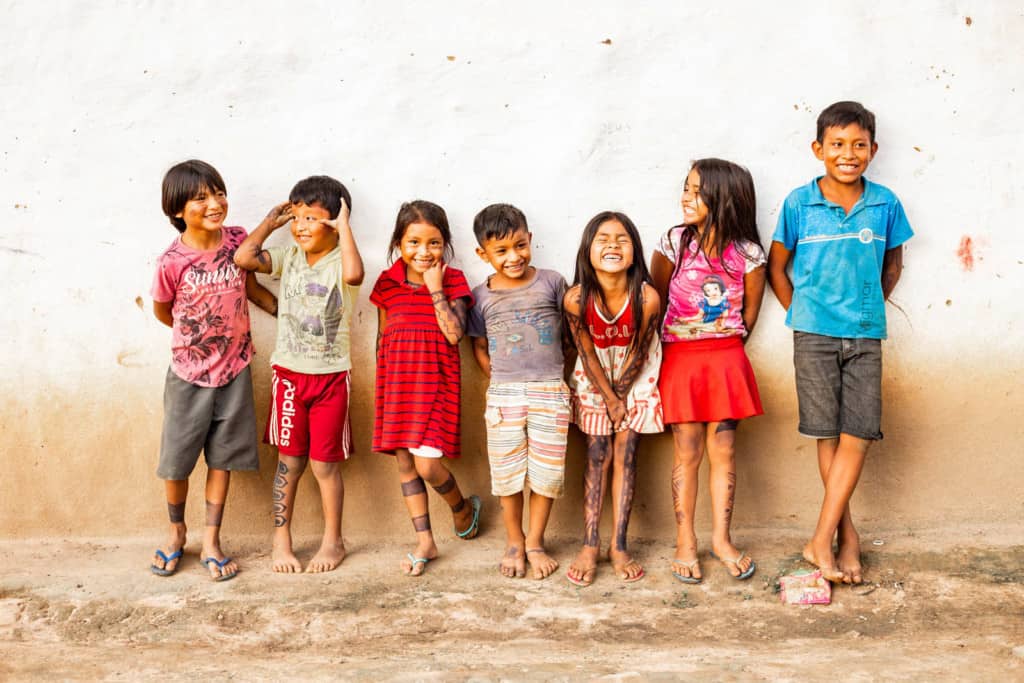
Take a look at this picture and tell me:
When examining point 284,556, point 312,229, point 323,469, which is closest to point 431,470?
point 323,469

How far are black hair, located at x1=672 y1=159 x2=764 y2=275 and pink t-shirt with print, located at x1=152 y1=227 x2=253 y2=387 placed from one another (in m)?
1.58

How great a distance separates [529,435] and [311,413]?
0.78 m

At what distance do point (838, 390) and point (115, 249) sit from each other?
2625mm

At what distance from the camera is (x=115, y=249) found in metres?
3.50

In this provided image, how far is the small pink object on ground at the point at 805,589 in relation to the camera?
3051mm

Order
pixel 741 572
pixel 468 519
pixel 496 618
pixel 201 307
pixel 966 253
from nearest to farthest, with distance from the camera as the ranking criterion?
pixel 496 618 < pixel 741 572 < pixel 201 307 < pixel 966 253 < pixel 468 519

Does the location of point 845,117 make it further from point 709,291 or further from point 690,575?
point 690,575

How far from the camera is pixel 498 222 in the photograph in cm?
319

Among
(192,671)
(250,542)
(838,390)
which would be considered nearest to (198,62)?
(250,542)

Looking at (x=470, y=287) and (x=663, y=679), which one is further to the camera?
(x=470, y=287)

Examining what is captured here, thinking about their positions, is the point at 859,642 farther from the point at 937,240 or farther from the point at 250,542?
the point at 250,542

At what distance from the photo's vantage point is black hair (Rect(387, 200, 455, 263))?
10.7 feet

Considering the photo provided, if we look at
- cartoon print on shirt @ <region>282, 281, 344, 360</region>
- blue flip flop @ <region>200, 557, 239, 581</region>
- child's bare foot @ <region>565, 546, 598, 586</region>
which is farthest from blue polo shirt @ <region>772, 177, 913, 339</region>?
blue flip flop @ <region>200, 557, 239, 581</region>

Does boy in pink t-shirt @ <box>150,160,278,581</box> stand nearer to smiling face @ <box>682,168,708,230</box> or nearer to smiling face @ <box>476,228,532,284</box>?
smiling face @ <box>476,228,532,284</box>
